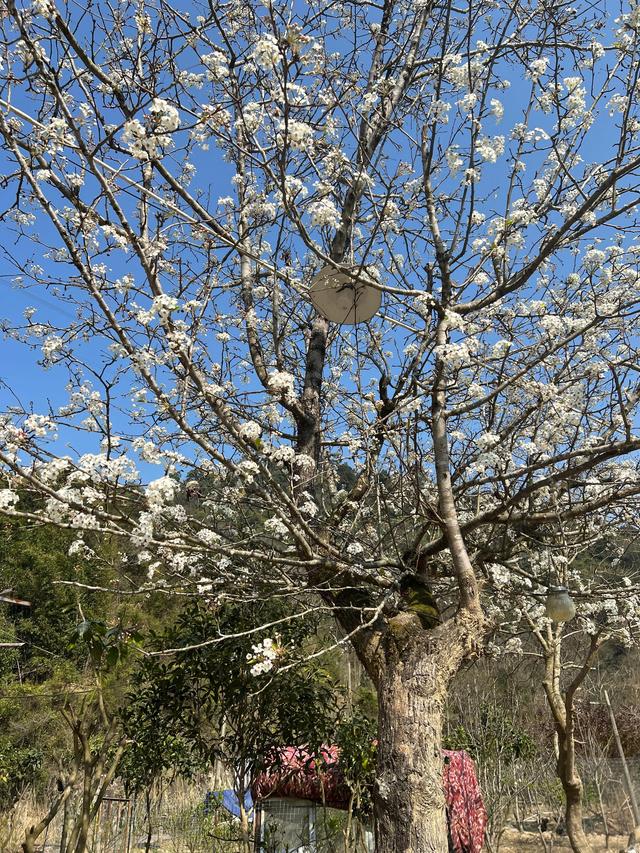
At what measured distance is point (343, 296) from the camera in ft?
9.98

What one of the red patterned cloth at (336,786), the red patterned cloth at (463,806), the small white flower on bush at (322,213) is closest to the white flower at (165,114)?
the small white flower on bush at (322,213)

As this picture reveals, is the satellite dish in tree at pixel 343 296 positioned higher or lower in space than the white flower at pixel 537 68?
lower

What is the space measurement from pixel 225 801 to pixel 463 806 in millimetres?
2969

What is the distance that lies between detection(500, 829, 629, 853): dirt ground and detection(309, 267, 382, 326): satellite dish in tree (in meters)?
8.37

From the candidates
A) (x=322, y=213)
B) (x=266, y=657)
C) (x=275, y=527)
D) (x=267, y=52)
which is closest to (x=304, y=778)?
(x=275, y=527)

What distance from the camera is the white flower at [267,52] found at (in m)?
2.33

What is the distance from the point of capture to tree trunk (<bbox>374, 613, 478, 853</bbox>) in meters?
2.56

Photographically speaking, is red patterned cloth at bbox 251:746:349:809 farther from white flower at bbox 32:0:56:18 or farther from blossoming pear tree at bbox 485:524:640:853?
white flower at bbox 32:0:56:18

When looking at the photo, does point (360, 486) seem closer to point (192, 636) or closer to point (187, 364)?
point (192, 636)

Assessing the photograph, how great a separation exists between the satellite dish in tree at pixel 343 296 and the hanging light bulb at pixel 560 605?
1535 millimetres

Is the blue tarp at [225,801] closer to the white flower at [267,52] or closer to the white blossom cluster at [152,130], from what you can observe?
the white blossom cluster at [152,130]

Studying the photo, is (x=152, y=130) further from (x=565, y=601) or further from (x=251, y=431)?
(x=565, y=601)

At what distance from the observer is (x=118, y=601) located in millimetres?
11211

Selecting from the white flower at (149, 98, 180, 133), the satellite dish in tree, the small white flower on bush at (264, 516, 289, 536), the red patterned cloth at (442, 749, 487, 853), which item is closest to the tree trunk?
the small white flower on bush at (264, 516, 289, 536)
